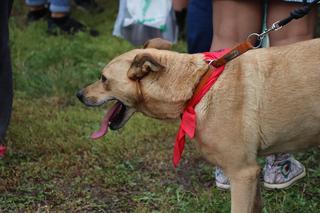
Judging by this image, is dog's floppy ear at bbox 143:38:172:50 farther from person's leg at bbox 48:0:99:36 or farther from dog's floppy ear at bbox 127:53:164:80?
person's leg at bbox 48:0:99:36

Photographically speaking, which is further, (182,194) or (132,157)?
(132,157)

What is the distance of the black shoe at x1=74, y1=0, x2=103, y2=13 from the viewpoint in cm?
797

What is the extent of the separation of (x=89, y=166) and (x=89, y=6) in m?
4.31

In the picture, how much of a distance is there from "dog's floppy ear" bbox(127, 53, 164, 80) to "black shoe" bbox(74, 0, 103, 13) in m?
5.23

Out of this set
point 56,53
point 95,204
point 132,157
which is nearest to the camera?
point 95,204

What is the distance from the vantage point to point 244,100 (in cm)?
279

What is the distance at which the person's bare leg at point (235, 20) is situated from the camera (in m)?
3.28

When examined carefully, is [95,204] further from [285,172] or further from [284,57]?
[284,57]

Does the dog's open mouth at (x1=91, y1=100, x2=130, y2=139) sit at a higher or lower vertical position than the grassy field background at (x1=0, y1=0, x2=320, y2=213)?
higher

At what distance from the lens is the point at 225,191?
11.8ft

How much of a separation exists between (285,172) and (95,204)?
113 cm

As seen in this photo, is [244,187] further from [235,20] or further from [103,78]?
[235,20]

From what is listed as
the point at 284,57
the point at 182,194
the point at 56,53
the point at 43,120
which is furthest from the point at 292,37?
the point at 56,53

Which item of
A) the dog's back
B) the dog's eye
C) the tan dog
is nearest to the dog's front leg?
the tan dog
